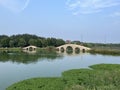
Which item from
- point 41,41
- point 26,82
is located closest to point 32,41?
point 41,41

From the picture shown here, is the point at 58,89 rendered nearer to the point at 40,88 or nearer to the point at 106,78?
the point at 40,88

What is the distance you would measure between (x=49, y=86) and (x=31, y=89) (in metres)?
1.62

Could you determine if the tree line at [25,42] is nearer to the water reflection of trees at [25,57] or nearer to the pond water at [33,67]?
the water reflection of trees at [25,57]

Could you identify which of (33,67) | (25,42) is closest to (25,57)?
(33,67)

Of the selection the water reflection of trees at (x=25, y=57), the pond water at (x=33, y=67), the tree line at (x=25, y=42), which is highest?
the tree line at (x=25, y=42)

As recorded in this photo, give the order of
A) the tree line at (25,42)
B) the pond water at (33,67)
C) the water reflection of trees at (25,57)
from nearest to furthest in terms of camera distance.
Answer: the pond water at (33,67)
the water reflection of trees at (25,57)
the tree line at (25,42)

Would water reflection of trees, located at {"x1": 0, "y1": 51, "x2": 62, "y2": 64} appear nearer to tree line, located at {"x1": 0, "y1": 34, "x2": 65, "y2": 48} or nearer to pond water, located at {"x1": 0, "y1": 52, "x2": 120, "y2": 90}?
pond water, located at {"x1": 0, "y1": 52, "x2": 120, "y2": 90}

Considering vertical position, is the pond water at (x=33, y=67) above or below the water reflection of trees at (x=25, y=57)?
below

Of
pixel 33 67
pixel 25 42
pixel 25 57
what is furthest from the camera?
pixel 25 42

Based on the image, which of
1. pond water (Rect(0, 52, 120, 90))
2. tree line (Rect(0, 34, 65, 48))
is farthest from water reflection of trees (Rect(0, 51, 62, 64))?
tree line (Rect(0, 34, 65, 48))

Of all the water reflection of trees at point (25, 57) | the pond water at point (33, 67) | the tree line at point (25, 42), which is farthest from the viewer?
the tree line at point (25, 42)

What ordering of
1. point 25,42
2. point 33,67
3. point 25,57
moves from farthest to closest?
point 25,42
point 25,57
point 33,67

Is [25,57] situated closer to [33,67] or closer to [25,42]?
[33,67]

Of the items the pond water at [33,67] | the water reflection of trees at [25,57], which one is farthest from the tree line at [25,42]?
the pond water at [33,67]
